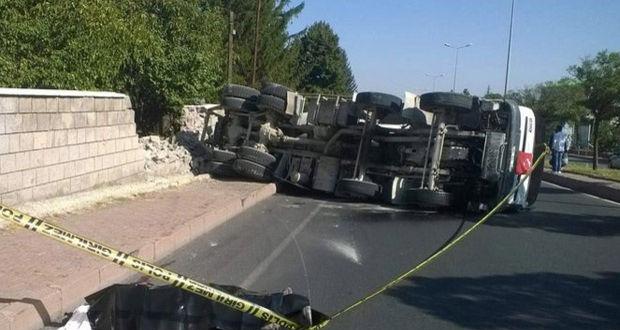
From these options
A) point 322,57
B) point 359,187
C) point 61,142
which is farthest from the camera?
point 322,57

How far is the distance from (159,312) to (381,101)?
863 centimetres

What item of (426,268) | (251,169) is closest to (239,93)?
(251,169)

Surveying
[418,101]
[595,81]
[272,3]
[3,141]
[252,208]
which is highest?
[272,3]

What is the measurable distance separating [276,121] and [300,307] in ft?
33.0

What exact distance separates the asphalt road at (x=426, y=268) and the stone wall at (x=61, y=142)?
216 cm

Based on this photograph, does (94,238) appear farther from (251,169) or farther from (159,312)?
(251,169)

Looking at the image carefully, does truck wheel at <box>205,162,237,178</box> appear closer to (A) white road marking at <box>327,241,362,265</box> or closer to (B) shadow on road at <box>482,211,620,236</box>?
(B) shadow on road at <box>482,211,620,236</box>

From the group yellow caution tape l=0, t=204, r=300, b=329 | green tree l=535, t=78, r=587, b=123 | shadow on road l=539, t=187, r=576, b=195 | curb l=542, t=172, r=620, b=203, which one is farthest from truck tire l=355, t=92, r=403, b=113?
green tree l=535, t=78, r=587, b=123

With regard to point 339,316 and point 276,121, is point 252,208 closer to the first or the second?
point 276,121

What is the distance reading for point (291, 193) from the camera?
47.0 ft

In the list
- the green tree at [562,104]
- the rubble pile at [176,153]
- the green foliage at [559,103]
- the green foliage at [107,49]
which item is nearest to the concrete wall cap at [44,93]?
the green foliage at [107,49]

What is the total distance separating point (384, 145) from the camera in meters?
13.4

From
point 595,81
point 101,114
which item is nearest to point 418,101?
point 101,114

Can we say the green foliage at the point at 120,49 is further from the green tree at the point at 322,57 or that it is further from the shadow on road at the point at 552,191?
the green tree at the point at 322,57
